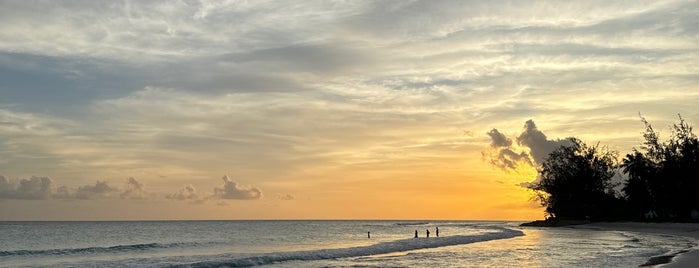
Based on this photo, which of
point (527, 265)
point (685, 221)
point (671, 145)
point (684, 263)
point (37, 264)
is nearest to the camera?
point (684, 263)

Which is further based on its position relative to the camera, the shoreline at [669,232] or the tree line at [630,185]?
the tree line at [630,185]

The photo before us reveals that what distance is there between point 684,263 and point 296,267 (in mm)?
21475

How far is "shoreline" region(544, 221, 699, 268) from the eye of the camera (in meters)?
30.4

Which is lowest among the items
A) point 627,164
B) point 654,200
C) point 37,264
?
point 37,264

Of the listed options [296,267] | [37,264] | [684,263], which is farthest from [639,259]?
[37,264]

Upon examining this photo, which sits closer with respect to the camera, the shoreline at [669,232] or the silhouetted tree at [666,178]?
the shoreline at [669,232]

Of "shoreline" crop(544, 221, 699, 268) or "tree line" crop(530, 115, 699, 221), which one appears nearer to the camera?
"shoreline" crop(544, 221, 699, 268)

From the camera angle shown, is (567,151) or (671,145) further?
(567,151)

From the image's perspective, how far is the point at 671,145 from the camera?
317 ft

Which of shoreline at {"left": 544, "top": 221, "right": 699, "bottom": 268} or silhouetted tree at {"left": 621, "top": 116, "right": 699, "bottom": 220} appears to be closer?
shoreline at {"left": 544, "top": 221, "right": 699, "bottom": 268}

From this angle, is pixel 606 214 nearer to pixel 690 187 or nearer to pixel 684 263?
pixel 690 187

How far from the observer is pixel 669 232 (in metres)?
72.3

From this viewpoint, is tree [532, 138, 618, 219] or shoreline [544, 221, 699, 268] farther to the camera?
tree [532, 138, 618, 219]

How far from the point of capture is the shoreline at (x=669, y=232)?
99.6 feet
